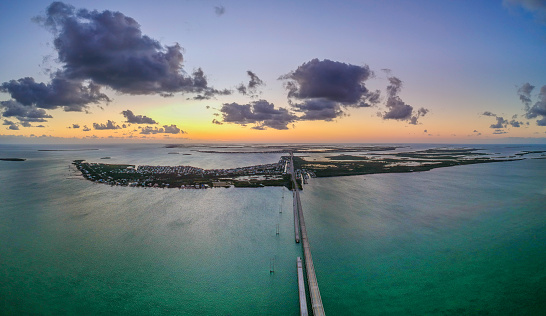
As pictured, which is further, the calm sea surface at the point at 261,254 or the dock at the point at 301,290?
the calm sea surface at the point at 261,254

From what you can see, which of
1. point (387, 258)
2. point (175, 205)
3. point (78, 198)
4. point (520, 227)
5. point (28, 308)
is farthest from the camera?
point (78, 198)

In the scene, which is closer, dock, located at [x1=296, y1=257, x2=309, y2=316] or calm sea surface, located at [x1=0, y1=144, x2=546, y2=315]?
dock, located at [x1=296, y1=257, x2=309, y2=316]

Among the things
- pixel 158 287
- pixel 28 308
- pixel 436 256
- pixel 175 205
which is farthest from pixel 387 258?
pixel 175 205

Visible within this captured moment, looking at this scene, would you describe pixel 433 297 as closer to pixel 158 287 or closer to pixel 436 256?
pixel 436 256

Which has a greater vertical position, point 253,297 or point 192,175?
point 192,175

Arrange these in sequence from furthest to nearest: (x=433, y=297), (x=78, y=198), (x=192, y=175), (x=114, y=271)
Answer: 1. (x=192, y=175)
2. (x=78, y=198)
3. (x=114, y=271)
4. (x=433, y=297)

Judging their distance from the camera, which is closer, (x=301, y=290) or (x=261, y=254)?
(x=301, y=290)

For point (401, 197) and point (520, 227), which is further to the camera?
point (401, 197)
